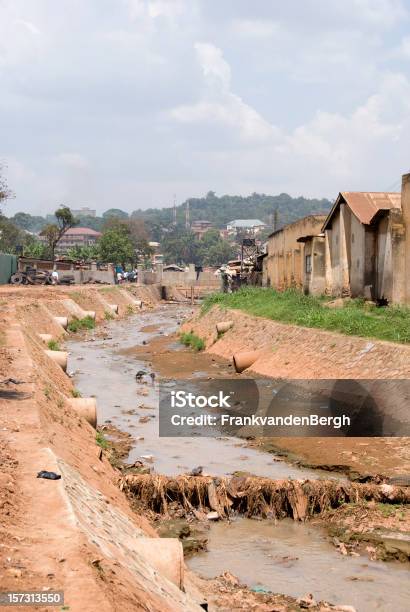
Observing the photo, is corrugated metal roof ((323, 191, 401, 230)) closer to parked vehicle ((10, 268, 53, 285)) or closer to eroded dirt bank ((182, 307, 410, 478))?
eroded dirt bank ((182, 307, 410, 478))

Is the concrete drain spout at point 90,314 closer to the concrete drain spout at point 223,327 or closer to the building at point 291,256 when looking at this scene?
the building at point 291,256

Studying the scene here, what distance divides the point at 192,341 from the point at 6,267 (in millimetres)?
24044

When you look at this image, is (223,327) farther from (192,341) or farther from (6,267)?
(6,267)

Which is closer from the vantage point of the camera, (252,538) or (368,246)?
(252,538)

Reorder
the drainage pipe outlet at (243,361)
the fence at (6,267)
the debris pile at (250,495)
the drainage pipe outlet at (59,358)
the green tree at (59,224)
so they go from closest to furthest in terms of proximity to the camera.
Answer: the debris pile at (250,495), the drainage pipe outlet at (59,358), the drainage pipe outlet at (243,361), the fence at (6,267), the green tree at (59,224)

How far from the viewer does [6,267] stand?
53.7 meters

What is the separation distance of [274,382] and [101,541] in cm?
1609

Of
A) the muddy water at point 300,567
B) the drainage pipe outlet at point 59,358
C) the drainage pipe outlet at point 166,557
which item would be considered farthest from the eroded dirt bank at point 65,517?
the drainage pipe outlet at point 59,358

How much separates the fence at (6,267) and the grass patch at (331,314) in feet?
68.0

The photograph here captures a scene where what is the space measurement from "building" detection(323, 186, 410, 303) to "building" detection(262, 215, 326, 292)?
2000 mm

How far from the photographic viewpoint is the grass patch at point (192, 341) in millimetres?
32944

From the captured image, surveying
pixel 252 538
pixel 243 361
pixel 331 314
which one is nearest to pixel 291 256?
pixel 331 314

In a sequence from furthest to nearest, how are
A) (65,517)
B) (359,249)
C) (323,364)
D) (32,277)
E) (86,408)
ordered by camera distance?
(32,277)
(359,249)
(323,364)
(86,408)
(65,517)

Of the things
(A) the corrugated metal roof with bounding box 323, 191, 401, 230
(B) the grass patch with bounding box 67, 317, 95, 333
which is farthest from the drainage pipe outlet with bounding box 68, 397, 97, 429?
(B) the grass patch with bounding box 67, 317, 95, 333
